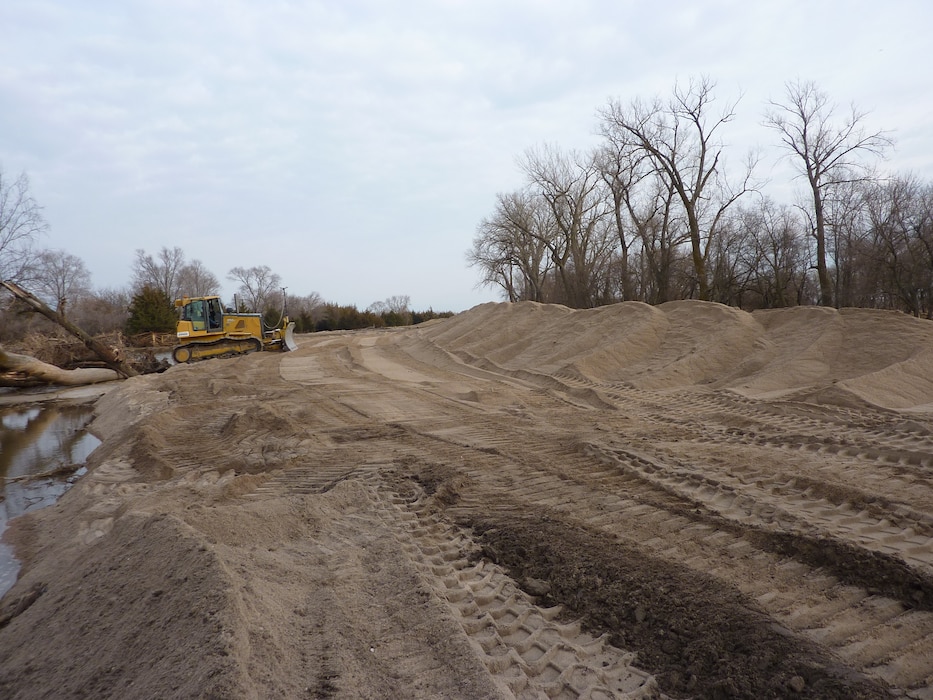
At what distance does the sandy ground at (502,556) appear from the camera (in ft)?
8.57

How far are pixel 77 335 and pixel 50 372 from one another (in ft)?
6.34

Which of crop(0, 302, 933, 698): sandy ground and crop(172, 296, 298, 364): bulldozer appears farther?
crop(172, 296, 298, 364): bulldozer

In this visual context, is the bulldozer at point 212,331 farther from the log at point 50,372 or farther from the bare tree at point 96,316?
the bare tree at point 96,316

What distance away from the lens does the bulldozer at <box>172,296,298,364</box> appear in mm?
20844

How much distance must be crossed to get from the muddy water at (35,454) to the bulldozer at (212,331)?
5504mm

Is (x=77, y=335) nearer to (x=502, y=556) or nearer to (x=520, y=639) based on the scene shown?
(x=502, y=556)

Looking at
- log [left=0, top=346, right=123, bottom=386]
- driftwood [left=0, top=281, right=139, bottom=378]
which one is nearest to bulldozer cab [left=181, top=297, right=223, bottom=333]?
driftwood [left=0, top=281, right=139, bottom=378]

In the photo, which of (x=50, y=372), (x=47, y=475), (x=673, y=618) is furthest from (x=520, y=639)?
(x=50, y=372)

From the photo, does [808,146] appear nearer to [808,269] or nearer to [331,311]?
[808,269]

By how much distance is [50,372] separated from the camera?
1828 cm

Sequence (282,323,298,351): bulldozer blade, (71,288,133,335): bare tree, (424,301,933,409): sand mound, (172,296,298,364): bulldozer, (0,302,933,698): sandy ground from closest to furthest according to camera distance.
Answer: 1. (0,302,933,698): sandy ground
2. (424,301,933,409): sand mound
3. (172,296,298,364): bulldozer
4. (282,323,298,351): bulldozer blade
5. (71,288,133,335): bare tree

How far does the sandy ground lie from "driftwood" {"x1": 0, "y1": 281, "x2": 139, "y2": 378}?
12.9 meters

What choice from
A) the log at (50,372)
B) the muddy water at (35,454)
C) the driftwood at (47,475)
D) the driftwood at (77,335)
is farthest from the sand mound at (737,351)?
the log at (50,372)

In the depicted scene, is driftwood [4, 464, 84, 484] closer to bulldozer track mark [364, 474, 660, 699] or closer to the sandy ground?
the sandy ground
